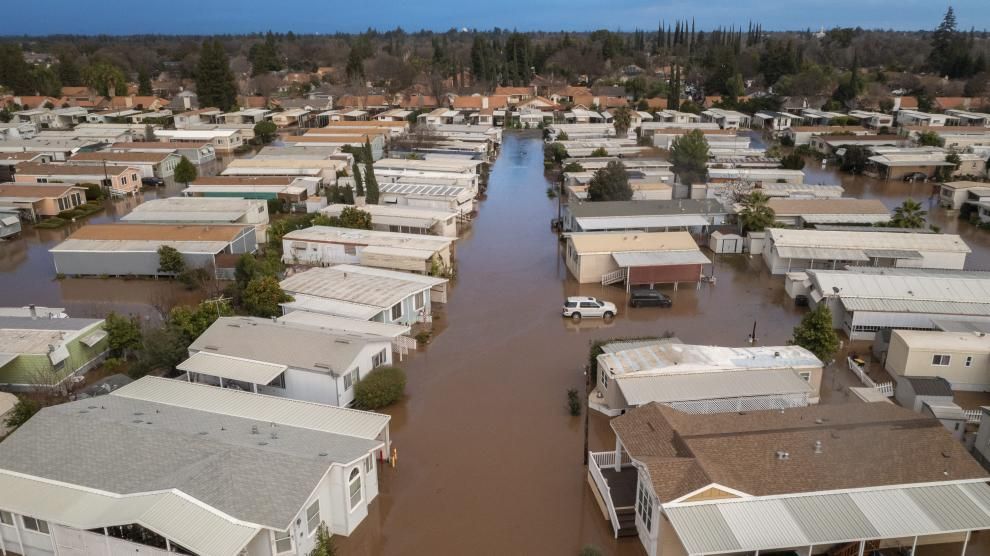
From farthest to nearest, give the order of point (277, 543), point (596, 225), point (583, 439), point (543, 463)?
point (596, 225) → point (583, 439) → point (543, 463) → point (277, 543)

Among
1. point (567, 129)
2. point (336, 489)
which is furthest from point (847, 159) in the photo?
point (336, 489)

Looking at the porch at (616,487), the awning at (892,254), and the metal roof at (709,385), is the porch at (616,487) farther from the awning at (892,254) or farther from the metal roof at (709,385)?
the awning at (892,254)

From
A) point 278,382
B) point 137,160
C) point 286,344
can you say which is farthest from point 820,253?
point 137,160

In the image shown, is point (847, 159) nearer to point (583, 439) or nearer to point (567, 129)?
point (567, 129)

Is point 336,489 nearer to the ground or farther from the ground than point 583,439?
farther from the ground

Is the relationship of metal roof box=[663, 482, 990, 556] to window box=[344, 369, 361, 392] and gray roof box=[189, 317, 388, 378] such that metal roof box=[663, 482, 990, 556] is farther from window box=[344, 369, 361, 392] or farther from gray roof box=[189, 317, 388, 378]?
gray roof box=[189, 317, 388, 378]
